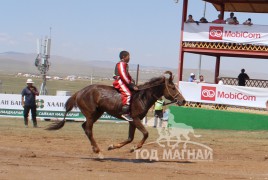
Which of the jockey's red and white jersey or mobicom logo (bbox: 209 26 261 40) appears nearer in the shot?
the jockey's red and white jersey

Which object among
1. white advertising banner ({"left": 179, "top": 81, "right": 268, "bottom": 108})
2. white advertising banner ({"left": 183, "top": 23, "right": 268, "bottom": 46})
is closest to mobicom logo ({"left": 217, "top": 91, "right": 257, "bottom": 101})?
white advertising banner ({"left": 179, "top": 81, "right": 268, "bottom": 108})

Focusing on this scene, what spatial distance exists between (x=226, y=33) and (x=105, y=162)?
14444mm

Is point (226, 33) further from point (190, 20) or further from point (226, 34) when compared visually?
point (190, 20)

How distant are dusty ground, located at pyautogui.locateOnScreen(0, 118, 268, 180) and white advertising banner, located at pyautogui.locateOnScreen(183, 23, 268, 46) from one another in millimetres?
8623

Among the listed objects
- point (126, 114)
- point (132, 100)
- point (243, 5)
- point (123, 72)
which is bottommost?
point (126, 114)

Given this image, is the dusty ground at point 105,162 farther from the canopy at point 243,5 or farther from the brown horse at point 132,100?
the canopy at point 243,5

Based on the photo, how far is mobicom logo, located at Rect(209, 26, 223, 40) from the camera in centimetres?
2598

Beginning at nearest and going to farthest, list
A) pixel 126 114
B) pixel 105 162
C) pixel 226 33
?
pixel 105 162 < pixel 126 114 < pixel 226 33

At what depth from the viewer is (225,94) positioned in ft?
83.0

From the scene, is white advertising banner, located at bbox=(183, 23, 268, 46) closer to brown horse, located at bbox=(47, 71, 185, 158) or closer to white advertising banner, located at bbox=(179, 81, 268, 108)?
white advertising banner, located at bbox=(179, 81, 268, 108)

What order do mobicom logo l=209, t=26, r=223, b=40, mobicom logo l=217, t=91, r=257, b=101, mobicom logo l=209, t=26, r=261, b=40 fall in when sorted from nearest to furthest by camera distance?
mobicom logo l=217, t=91, r=257, b=101
mobicom logo l=209, t=26, r=261, b=40
mobicom logo l=209, t=26, r=223, b=40

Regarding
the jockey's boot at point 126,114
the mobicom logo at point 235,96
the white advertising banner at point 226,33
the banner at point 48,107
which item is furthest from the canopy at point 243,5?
the jockey's boot at point 126,114

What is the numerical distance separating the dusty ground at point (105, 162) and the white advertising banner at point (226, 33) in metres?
8.62

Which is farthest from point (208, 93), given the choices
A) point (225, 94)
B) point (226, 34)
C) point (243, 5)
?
point (243, 5)
